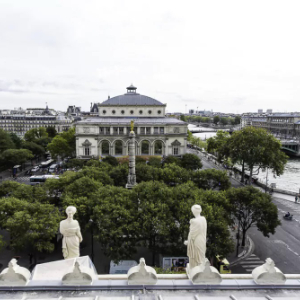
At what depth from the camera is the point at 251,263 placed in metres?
26.4

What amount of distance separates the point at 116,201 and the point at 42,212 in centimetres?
682

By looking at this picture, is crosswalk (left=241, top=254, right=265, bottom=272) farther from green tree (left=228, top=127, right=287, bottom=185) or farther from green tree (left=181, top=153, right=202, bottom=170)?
green tree (left=181, top=153, right=202, bottom=170)

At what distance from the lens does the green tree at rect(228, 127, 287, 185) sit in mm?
52844

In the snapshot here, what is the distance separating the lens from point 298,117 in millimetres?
137875

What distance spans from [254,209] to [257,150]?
26.8m

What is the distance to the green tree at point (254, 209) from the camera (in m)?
27.3

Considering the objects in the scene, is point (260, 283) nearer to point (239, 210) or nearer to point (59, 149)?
point (239, 210)

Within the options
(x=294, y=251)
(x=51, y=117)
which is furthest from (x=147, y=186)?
(x=51, y=117)

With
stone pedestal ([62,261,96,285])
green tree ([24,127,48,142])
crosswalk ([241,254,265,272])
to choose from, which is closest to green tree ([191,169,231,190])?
crosswalk ([241,254,265,272])

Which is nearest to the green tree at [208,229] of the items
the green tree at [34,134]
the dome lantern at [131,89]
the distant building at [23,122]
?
the dome lantern at [131,89]

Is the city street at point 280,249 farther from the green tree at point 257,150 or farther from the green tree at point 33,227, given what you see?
the green tree at point 33,227

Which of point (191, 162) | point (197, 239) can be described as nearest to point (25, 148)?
point (191, 162)

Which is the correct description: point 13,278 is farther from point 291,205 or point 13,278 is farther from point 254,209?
point 291,205

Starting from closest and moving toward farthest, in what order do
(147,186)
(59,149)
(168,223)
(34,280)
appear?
1. (34,280)
2. (168,223)
3. (147,186)
4. (59,149)
